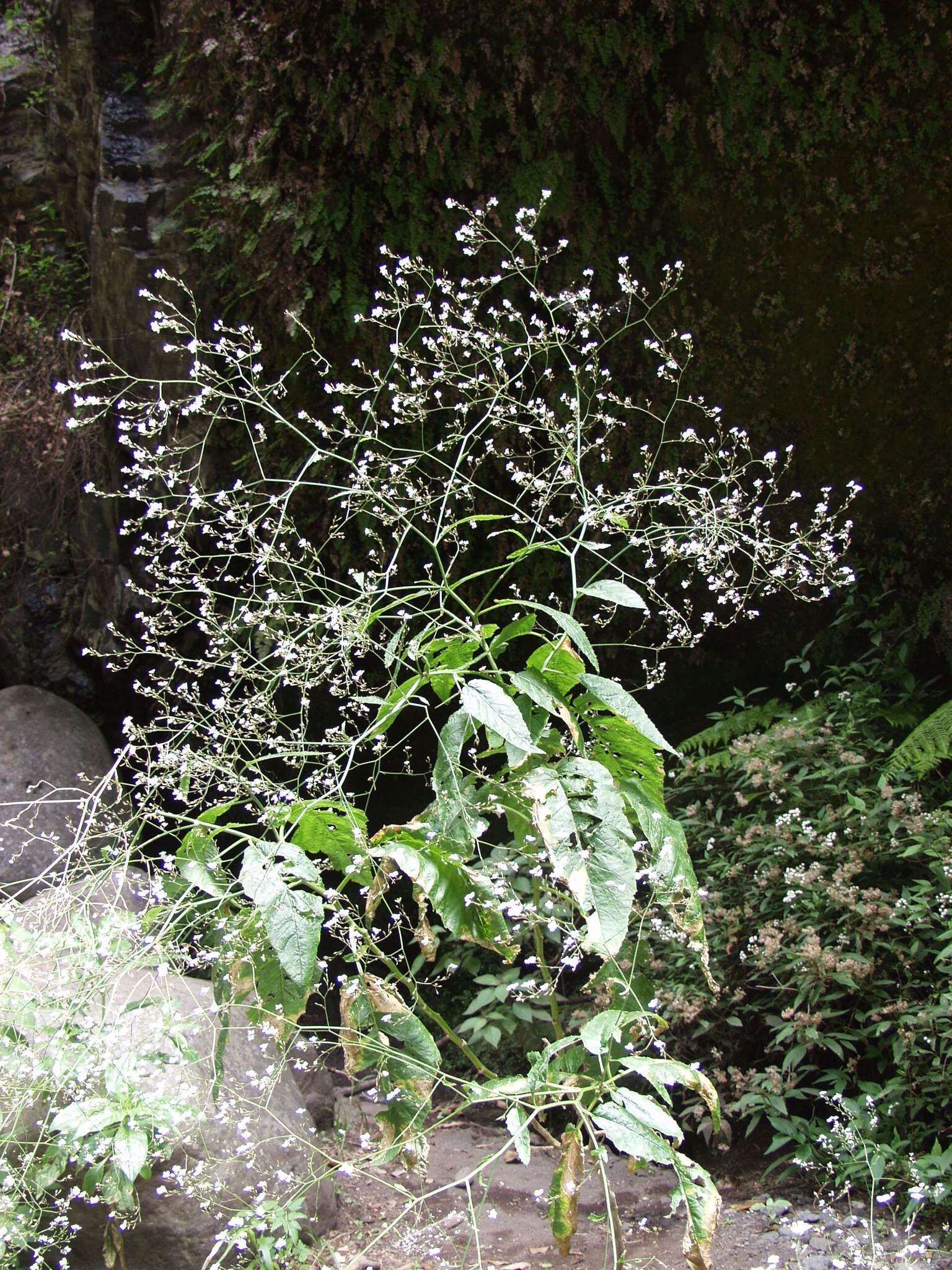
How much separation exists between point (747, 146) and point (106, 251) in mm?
2741

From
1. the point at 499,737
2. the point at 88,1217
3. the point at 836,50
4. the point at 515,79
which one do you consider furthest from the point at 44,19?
the point at 88,1217

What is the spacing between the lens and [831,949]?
250 cm

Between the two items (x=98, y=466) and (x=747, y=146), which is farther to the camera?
(x=98, y=466)

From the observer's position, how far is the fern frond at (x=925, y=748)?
2.80 m

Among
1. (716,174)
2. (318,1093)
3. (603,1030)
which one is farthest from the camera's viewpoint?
(716,174)

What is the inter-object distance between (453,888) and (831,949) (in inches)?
51.5

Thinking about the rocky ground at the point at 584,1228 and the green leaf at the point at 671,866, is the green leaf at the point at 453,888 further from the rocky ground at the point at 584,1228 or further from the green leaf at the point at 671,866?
the rocky ground at the point at 584,1228

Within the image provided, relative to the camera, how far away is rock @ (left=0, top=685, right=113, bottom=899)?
3787 millimetres

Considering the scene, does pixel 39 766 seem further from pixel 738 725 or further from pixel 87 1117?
pixel 738 725

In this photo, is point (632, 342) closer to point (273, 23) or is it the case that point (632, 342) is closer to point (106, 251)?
point (273, 23)

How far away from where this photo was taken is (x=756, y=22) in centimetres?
341

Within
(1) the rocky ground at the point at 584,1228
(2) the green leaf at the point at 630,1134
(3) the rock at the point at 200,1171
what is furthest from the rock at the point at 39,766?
(2) the green leaf at the point at 630,1134

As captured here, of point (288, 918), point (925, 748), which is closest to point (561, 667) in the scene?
point (288, 918)

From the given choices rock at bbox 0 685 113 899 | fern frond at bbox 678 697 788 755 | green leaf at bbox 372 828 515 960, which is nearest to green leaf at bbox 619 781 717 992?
green leaf at bbox 372 828 515 960
